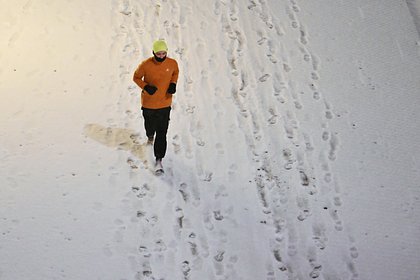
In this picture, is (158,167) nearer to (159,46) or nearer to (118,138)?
(118,138)

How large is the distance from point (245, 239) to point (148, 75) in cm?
199

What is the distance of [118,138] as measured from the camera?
22.5ft

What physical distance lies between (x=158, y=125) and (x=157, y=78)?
584mm

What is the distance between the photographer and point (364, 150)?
23.1 feet

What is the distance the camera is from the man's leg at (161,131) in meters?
6.08

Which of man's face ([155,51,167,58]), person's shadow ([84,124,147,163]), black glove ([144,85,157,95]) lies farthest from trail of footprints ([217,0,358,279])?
man's face ([155,51,167,58])

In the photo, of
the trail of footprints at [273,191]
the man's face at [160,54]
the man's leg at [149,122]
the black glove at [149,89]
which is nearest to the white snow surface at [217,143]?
the trail of footprints at [273,191]

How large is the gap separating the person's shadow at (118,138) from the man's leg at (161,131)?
0.34 metres

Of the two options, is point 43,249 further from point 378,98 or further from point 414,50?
point 414,50

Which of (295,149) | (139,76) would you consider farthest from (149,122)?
(295,149)

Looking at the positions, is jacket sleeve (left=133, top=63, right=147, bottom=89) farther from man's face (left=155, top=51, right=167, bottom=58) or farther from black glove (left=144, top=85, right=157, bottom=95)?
man's face (left=155, top=51, right=167, bottom=58)

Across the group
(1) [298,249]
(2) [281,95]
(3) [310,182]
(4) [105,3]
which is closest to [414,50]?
(2) [281,95]

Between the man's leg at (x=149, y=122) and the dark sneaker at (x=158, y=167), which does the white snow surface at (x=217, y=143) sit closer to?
the dark sneaker at (x=158, y=167)

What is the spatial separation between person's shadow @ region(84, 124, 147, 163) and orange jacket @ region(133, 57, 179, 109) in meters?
0.87
